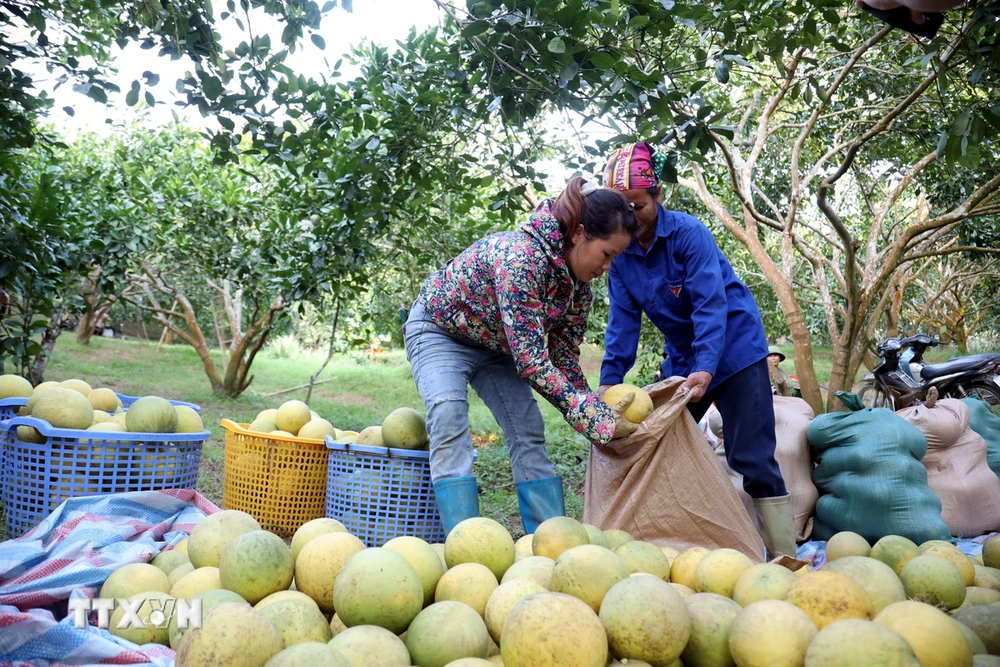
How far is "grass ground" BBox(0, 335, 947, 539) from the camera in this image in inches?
216

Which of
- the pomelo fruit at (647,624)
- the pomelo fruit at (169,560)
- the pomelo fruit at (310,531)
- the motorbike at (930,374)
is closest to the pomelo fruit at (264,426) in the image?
the pomelo fruit at (169,560)

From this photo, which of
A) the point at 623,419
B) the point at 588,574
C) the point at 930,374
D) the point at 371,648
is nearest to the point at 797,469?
the point at 623,419

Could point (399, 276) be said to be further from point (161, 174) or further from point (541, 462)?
point (541, 462)

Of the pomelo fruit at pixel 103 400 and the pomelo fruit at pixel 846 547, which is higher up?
the pomelo fruit at pixel 103 400

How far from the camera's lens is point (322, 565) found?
1.91m

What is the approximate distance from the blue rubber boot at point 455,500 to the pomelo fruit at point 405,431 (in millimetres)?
380

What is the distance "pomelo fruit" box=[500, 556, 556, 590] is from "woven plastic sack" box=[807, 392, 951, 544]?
207cm

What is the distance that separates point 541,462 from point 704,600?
138cm

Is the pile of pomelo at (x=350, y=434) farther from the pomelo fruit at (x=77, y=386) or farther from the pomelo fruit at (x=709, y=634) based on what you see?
the pomelo fruit at (x=709, y=634)

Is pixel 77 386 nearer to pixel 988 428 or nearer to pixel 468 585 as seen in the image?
pixel 468 585

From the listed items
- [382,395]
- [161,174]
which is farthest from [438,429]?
[382,395]

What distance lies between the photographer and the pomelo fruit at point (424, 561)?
6.31ft

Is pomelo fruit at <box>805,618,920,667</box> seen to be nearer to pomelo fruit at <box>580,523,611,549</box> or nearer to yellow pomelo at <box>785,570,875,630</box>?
yellow pomelo at <box>785,570,875,630</box>

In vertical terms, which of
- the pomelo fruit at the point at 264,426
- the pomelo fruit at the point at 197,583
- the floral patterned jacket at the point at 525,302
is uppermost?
the floral patterned jacket at the point at 525,302
